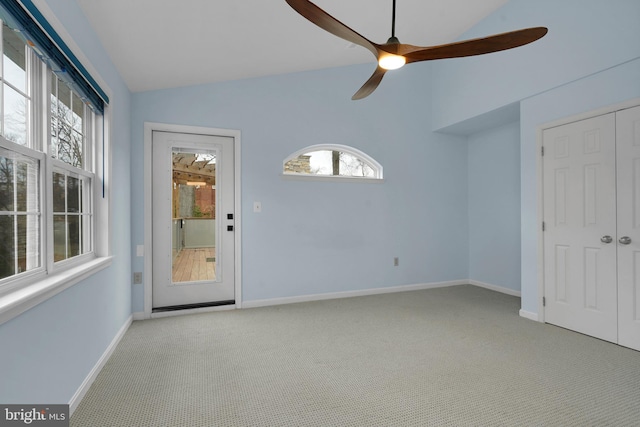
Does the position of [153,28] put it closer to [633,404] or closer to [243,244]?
[243,244]

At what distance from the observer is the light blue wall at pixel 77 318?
1.33 metres

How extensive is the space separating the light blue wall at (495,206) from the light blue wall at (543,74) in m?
0.48

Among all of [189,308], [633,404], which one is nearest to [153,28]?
[189,308]

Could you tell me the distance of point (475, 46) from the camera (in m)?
1.89

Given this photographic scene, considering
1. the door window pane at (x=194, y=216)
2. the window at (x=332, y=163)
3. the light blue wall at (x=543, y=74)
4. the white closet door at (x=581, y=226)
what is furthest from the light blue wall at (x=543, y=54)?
the door window pane at (x=194, y=216)

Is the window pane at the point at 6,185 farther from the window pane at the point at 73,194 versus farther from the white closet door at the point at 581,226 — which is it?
the white closet door at the point at 581,226

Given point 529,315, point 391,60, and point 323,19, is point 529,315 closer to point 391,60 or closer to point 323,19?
point 391,60

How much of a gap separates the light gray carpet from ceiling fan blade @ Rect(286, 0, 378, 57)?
2.09 metres

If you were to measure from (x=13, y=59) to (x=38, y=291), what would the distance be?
1.04m

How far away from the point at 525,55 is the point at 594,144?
48.5 inches

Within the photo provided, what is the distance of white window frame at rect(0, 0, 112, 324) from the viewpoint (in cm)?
139

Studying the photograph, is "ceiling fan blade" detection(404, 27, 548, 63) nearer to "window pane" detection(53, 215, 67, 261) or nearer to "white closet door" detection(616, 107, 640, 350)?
"white closet door" detection(616, 107, 640, 350)
